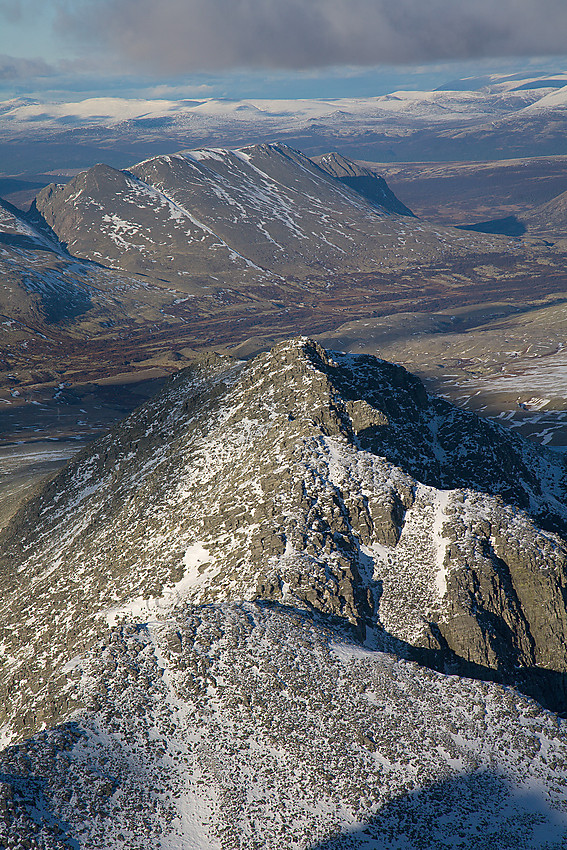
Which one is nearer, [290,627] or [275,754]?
[275,754]

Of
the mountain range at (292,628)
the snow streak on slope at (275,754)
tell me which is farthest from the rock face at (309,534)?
the snow streak on slope at (275,754)

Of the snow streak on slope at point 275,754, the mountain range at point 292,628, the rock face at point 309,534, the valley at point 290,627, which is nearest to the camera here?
the snow streak on slope at point 275,754

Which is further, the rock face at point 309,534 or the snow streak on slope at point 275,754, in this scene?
the rock face at point 309,534

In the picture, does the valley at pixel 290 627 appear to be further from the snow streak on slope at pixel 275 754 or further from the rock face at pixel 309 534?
the rock face at pixel 309 534

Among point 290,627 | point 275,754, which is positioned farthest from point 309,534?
point 275,754

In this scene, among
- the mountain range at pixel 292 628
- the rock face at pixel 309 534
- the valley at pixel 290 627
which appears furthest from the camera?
the rock face at pixel 309 534

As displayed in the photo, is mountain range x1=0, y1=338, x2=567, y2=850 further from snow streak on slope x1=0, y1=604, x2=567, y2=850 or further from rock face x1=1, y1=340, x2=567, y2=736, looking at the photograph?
rock face x1=1, y1=340, x2=567, y2=736

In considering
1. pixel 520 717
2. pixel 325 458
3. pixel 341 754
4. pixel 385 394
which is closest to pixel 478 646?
pixel 520 717

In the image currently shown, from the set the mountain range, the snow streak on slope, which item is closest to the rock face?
the mountain range

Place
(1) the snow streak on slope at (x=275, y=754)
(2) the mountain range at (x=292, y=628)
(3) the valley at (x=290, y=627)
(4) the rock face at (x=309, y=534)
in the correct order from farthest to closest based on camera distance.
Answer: (4) the rock face at (x=309, y=534), (2) the mountain range at (x=292, y=628), (3) the valley at (x=290, y=627), (1) the snow streak on slope at (x=275, y=754)

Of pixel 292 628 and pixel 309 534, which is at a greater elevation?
pixel 309 534

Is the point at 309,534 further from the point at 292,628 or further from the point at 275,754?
the point at 275,754
